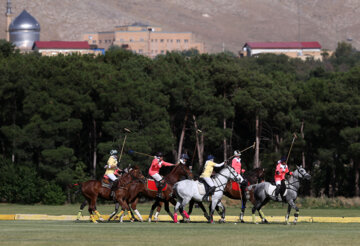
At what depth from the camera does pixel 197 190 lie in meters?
29.2

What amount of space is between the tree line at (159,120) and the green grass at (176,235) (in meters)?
25.2

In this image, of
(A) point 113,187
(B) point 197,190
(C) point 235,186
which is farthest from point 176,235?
(C) point 235,186

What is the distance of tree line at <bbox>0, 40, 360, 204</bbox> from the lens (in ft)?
179

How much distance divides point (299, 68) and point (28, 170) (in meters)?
Answer: 109

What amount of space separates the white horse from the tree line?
72.8 ft

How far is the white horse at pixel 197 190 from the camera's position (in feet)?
95.1

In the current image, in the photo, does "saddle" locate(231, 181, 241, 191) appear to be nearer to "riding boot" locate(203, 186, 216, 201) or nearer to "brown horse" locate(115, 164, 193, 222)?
"brown horse" locate(115, 164, 193, 222)

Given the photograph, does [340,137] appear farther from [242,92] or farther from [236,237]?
[236,237]

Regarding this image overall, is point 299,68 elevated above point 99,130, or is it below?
above

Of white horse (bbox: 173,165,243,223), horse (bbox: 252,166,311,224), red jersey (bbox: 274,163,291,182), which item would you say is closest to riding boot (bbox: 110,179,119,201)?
white horse (bbox: 173,165,243,223)

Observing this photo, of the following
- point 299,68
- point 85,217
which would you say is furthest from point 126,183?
point 299,68

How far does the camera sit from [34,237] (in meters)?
23.0

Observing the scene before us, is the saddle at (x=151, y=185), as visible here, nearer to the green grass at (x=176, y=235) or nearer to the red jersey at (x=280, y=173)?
the green grass at (x=176, y=235)

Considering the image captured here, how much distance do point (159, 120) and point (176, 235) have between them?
3358cm
